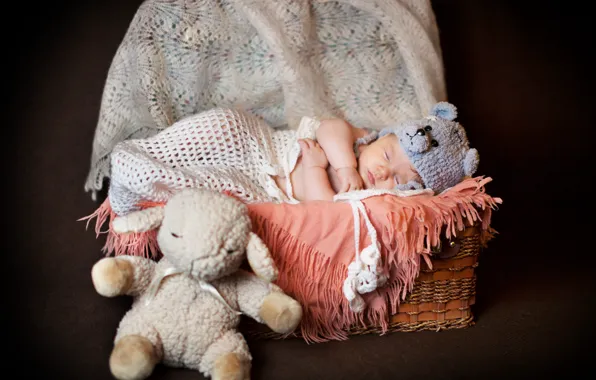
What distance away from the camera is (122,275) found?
1.27m

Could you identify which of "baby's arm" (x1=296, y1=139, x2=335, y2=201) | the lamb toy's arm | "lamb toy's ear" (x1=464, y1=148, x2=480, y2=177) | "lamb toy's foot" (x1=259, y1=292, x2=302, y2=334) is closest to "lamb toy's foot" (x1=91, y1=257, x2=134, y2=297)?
the lamb toy's arm

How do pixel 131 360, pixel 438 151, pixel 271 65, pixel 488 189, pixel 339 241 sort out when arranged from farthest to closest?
pixel 488 189, pixel 271 65, pixel 438 151, pixel 339 241, pixel 131 360

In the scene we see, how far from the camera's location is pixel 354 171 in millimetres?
1721

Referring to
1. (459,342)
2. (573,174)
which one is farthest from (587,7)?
(459,342)

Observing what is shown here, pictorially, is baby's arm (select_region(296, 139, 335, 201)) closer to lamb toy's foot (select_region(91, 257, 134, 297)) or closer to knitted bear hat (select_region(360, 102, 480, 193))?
knitted bear hat (select_region(360, 102, 480, 193))

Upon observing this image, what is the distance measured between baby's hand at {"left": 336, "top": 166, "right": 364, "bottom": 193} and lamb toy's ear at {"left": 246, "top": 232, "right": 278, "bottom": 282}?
1.54ft

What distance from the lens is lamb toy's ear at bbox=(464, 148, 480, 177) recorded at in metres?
1.69

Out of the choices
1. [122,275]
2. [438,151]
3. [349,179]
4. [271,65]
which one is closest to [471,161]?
[438,151]

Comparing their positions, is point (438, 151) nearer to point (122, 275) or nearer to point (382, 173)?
point (382, 173)

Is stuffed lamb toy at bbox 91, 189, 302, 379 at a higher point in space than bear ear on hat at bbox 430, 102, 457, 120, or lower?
lower

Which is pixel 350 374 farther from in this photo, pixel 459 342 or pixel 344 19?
pixel 344 19

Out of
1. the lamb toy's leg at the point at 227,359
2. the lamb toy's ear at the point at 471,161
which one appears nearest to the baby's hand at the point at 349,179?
the lamb toy's ear at the point at 471,161

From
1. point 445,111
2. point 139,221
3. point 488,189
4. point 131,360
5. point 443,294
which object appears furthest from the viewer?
point 488,189

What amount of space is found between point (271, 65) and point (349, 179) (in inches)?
19.3
